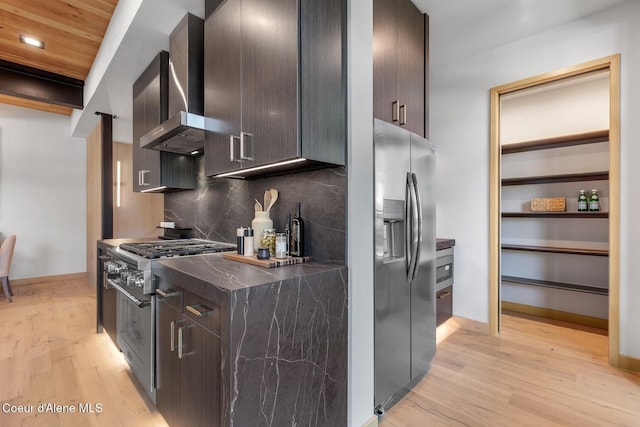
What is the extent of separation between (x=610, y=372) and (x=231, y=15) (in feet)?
11.6

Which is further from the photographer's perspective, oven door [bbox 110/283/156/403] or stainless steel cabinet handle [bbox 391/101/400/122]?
stainless steel cabinet handle [bbox 391/101/400/122]

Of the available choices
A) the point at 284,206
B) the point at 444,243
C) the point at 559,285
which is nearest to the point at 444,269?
the point at 444,243

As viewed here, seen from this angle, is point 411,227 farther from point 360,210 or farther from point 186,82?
point 186,82

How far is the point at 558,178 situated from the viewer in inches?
124

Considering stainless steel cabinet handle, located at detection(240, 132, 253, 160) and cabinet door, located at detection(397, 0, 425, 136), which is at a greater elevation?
cabinet door, located at detection(397, 0, 425, 136)

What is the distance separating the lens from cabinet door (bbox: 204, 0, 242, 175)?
62.1 inches

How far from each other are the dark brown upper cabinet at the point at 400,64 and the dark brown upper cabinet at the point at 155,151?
1683 millimetres

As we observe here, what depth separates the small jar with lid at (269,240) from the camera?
1641 millimetres

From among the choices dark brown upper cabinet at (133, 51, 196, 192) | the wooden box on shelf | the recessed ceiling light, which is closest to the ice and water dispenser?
dark brown upper cabinet at (133, 51, 196, 192)

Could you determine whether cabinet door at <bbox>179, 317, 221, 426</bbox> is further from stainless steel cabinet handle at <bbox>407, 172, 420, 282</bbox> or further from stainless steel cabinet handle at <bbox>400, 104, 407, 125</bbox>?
stainless steel cabinet handle at <bbox>400, 104, 407, 125</bbox>

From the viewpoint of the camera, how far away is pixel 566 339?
272 cm

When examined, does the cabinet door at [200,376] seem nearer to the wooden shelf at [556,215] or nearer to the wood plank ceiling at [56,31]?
the wood plank ceiling at [56,31]

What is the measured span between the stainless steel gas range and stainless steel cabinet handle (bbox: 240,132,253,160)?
2.59ft

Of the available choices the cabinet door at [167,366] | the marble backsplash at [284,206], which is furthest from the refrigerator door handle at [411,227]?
the cabinet door at [167,366]
